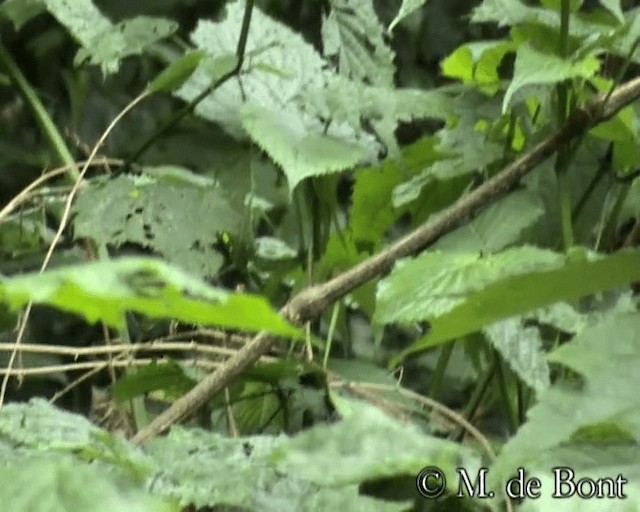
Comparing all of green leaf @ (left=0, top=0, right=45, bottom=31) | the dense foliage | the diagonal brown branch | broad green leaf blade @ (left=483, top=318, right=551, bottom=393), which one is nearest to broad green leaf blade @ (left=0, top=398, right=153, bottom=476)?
the dense foliage

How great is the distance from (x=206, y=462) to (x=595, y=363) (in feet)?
0.41

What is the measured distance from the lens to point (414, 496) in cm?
42

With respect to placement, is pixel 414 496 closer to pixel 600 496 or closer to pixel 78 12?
pixel 600 496

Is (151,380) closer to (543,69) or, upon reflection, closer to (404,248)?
(404,248)

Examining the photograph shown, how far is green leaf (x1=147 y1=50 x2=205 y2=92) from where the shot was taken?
531 mm

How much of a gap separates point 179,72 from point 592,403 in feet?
1.07

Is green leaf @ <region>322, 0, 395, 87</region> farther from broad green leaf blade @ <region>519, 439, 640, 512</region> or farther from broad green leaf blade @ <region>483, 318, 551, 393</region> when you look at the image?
broad green leaf blade @ <region>519, 439, 640, 512</region>

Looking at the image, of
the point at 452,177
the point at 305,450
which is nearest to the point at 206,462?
the point at 305,450

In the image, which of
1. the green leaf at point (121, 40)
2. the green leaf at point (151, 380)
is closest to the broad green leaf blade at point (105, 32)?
the green leaf at point (121, 40)

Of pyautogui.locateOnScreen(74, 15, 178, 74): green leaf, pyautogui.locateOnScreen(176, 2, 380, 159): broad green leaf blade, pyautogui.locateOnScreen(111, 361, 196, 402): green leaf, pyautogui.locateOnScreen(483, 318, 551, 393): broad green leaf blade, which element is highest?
pyautogui.locateOnScreen(74, 15, 178, 74): green leaf

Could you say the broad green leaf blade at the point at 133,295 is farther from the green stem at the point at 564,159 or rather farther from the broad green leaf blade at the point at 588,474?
the green stem at the point at 564,159

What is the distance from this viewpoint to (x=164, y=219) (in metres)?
0.56

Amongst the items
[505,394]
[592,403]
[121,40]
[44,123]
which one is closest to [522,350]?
[505,394]

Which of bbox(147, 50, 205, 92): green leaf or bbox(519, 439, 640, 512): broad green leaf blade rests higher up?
bbox(147, 50, 205, 92): green leaf
